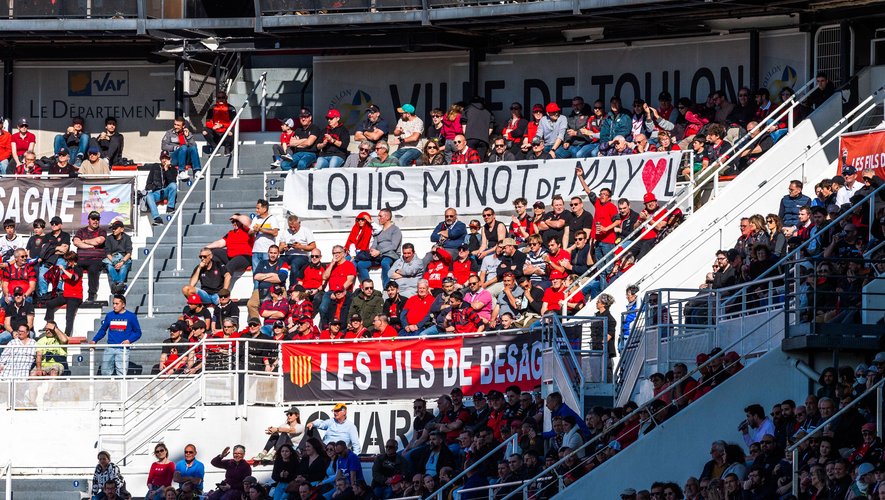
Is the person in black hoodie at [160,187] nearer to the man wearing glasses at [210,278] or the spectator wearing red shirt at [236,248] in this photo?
the spectator wearing red shirt at [236,248]

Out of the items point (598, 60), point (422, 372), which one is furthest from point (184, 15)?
point (422, 372)

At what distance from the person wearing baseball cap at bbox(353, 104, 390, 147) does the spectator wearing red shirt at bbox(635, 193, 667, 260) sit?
218 inches

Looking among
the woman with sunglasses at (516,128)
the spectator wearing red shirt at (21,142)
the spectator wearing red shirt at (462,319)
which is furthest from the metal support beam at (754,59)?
the spectator wearing red shirt at (21,142)

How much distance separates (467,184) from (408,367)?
4.73 metres

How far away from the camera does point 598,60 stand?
29844 mm

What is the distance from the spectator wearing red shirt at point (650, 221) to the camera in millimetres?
23906

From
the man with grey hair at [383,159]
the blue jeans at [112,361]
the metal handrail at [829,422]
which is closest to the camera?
the metal handrail at [829,422]

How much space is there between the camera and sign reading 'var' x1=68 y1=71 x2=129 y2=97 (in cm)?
Result: 3266

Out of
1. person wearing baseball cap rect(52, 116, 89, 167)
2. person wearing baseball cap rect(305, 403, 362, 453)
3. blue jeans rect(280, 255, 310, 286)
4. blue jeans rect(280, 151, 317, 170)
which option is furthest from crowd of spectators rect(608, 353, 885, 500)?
person wearing baseball cap rect(52, 116, 89, 167)

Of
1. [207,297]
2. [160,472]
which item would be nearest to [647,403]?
[160,472]

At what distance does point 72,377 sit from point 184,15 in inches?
324

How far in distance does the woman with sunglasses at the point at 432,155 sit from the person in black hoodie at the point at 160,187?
13.7ft

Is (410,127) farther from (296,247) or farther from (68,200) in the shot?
(68,200)

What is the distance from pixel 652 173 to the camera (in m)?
25.3
